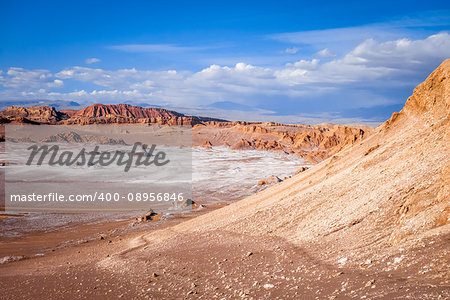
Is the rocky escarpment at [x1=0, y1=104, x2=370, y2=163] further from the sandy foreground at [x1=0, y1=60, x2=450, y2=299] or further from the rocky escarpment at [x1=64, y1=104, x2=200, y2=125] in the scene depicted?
the sandy foreground at [x1=0, y1=60, x2=450, y2=299]

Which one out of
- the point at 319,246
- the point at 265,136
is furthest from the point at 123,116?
the point at 319,246

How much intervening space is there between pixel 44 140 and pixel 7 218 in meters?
45.6

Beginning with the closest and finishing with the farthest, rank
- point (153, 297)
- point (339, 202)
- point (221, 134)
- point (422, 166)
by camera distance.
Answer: point (153, 297) → point (422, 166) → point (339, 202) → point (221, 134)

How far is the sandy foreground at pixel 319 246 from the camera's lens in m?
4.41

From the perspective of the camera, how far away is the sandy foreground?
4406mm

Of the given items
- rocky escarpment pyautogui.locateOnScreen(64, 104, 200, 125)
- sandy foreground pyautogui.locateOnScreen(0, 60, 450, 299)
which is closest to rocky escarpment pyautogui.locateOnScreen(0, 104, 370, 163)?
rocky escarpment pyautogui.locateOnScreen(64, 104, 200, 125)

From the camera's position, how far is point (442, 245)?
431cm

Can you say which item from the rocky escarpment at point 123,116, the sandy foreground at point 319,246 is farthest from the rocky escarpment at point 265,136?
the sandy foreground at point 319,246

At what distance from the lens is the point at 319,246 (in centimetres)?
592

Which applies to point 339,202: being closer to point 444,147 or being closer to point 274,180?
point 444,147

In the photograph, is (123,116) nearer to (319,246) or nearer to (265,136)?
(265,136)

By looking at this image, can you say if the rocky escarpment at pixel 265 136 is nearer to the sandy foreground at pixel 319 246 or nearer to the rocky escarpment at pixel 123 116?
the rocky escarpment at pixel 123 116

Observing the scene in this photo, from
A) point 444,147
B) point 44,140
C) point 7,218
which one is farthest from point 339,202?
point 44,140

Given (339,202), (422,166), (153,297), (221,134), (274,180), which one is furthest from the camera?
(221,134)
